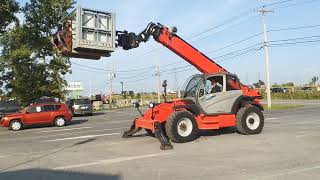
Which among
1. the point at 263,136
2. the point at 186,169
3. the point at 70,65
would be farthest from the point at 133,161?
the point at 70,65

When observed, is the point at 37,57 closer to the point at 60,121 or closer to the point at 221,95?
the point at 60,121

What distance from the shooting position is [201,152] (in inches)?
523

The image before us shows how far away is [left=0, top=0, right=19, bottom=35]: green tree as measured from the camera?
26.6 m

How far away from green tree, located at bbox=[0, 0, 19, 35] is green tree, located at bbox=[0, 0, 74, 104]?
36.7 feet

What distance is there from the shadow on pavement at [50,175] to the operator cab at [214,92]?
673cm

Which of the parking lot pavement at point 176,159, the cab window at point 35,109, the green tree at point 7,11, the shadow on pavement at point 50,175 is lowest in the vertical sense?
the shadow on pavement at point 50,175

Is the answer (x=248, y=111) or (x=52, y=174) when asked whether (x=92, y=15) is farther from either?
(x=52, y=174)

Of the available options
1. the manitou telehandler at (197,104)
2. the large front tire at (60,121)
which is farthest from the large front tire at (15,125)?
the manitou telehandler at (197,104)

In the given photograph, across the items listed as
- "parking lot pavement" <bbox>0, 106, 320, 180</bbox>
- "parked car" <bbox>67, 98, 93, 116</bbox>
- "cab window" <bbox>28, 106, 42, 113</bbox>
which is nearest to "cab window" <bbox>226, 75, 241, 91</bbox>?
"parking lot pavement" <bbox>0, 106, 320, 180</bbox>

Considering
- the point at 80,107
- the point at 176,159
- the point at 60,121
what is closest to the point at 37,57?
the point at 80,107

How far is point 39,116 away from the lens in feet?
95.6

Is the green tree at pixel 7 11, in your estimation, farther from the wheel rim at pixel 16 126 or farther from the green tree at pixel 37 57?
the green tree at pixel 37 57

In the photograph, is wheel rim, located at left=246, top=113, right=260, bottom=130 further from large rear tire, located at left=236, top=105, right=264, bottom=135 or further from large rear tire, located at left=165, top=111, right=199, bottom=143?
large rear tire, located at left=165, top=111, right=199, bottom=143

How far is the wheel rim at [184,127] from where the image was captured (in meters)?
15.6
